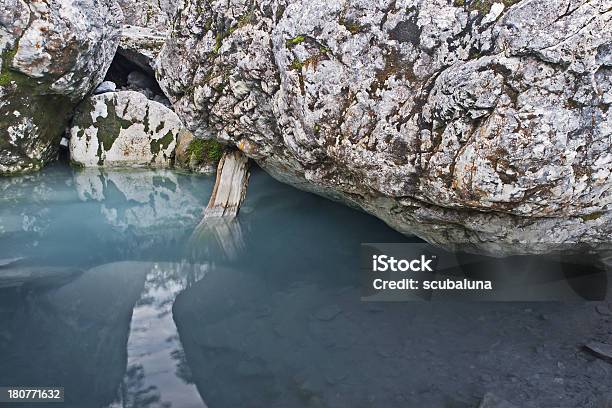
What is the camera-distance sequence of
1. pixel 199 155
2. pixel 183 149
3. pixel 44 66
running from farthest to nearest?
pixel 183 149
pixel 199 155
pixel 44 66

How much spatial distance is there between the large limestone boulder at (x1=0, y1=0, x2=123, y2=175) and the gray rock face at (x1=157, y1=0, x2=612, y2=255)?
23.8 feet

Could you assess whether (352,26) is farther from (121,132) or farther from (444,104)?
(121,132)

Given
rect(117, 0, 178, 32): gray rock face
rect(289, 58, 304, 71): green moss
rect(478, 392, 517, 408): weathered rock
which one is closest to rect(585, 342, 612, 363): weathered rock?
rect(478, 392, 517, 408): weathered rock

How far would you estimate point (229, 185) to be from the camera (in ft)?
38.8

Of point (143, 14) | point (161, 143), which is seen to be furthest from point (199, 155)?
point (143, 14)

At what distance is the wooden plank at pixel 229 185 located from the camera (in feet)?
38.1

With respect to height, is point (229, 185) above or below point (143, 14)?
below

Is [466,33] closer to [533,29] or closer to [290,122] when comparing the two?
[533,29]

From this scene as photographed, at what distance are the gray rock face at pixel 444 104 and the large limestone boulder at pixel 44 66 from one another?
7262 millimetres

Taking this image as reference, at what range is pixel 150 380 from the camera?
633cm

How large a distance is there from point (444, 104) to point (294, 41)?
8.17 ft

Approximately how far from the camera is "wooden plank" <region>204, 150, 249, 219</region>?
1162 cm

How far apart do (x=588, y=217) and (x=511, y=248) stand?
4.41 feet

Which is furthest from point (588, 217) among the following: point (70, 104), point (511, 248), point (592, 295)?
point (70, 104)
